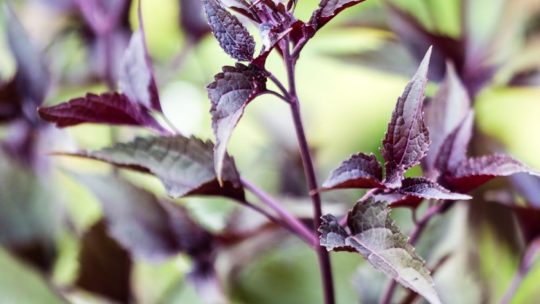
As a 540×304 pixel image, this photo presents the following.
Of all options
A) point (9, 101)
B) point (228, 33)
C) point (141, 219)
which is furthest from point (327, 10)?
point (9, 101)

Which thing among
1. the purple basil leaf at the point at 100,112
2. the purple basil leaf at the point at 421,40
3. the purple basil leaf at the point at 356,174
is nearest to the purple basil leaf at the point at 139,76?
the purple basil leaf at the point at 100,112

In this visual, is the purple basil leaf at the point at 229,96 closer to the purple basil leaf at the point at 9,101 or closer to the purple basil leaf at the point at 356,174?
the purple basil leaf at the point at 356,174

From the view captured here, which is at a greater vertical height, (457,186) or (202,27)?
(202,27)

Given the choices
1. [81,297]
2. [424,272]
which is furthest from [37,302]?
[424,272]

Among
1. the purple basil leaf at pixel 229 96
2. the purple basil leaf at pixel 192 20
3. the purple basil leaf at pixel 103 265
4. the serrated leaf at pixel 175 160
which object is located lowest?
the purple basil leaf at pixel 103 265

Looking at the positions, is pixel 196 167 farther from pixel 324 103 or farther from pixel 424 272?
pixel 324 103

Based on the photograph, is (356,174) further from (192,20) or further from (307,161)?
(192,20)

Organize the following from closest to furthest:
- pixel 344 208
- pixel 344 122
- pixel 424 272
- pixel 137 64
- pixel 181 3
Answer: pixel 424 272 < pixel 137 64 < pixel 344 208 < pixel 181 3 < pixel 344 122

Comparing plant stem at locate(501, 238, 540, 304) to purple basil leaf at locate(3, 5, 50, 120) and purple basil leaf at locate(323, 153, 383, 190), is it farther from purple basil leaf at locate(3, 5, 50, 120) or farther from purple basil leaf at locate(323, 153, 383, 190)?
purple basil leaf at locate(3, 5, 50, 120)
